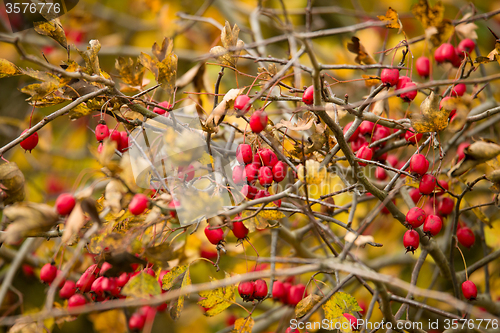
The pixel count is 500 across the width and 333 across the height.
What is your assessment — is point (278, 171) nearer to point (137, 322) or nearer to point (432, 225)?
point (432, 225)

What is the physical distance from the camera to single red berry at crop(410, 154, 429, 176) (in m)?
1.15

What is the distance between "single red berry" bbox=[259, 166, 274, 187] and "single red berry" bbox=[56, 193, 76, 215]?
0.53m

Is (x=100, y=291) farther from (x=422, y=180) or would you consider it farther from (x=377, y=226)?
(x=377, y=226)

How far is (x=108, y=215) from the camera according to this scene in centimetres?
110

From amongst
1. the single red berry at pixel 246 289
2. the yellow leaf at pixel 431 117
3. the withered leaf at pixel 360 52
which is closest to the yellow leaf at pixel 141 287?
the single red berry at pixel 246 289

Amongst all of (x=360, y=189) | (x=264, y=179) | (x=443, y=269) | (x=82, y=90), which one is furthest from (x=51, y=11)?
(x=443, y=269)

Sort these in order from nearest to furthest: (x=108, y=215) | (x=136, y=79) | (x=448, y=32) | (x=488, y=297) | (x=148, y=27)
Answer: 1. (x=108, y=215)
2. (x=136, y=79)
3. (x=448, y=32)
4. (x=488, y=297)
5. (x=148, y=27)

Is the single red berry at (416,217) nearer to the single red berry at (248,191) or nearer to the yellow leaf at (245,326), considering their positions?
the single red berry at (248,191)

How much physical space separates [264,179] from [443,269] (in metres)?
0.90

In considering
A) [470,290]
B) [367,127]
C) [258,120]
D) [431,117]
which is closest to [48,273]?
[258,120]

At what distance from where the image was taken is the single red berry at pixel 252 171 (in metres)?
1.17

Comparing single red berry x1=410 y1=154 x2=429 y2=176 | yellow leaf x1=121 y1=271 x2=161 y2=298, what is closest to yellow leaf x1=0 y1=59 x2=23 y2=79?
yellow leaf x1=121 y1=271 x2=161 y2=298

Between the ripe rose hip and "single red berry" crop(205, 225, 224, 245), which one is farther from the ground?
the ripe rose hip

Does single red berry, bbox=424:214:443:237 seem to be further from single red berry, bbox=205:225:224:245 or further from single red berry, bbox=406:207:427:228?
single red berry, bbox=205:225:224:245
